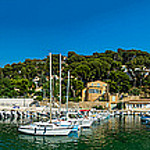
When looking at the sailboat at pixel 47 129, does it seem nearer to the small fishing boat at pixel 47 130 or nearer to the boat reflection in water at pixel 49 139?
the small fishing boat at pixel 47 130

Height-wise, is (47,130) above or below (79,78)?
below

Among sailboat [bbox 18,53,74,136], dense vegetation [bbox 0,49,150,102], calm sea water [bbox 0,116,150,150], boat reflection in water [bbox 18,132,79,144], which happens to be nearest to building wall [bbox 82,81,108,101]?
dense vegetation [bbox 0,49,150,102]

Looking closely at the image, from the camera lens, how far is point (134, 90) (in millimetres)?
97875

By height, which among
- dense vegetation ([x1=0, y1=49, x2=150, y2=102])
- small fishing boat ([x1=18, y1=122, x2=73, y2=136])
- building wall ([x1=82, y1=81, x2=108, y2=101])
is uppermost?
dense vegetation ([x1=0, y1=49, x2=150, y2=102])

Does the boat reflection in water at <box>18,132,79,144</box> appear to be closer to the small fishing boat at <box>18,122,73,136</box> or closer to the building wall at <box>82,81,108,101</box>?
the small fishing boat at <box>18,122,73,136</box>

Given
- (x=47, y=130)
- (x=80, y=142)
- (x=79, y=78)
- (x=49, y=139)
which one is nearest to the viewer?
(x=80, y=142)

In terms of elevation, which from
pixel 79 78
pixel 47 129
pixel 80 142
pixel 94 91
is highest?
pixel 79 78

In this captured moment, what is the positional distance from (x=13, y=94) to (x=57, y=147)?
211ft

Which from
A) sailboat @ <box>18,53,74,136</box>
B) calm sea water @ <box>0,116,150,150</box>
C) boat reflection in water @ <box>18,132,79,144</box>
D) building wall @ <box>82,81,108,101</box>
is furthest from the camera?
building wall @ <box>82,81,108,101</box>

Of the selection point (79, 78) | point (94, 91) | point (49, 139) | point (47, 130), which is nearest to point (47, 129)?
point (47, 130)

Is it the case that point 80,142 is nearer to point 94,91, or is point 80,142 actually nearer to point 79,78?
point 94,91

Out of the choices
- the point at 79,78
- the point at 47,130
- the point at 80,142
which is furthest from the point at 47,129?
the point at 79,78

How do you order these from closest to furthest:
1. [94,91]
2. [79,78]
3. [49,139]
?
[49,139] → [94,91] → [79,78]

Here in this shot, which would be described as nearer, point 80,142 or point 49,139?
point 80,142
